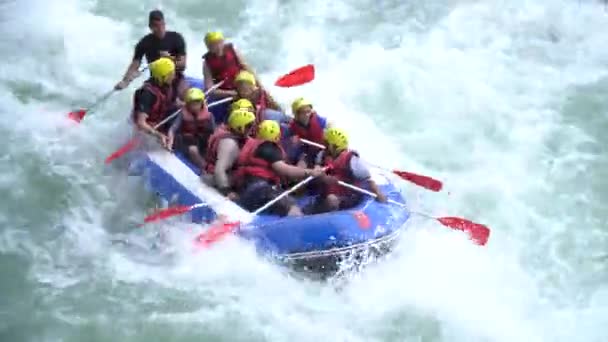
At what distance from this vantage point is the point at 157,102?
7.15 meters

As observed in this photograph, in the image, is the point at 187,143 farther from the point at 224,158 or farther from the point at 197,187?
the point at 224,158

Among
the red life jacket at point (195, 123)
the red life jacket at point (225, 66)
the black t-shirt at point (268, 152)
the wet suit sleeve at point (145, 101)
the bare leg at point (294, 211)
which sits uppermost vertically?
the red life jacket at point (225, 66)

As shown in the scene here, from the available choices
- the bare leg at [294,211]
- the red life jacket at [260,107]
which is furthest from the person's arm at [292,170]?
the red life jacket at [260,107]

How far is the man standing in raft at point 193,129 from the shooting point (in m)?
A: 6.91

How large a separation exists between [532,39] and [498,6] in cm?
80

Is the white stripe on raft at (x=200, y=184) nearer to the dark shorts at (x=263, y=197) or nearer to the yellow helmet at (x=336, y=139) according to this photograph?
the dark shorts at (x=263, y=197)

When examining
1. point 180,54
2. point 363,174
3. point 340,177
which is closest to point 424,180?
point 363,174

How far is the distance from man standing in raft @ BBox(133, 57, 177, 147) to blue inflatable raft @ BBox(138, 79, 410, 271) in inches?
32.9

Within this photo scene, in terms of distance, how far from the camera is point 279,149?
21.4ft

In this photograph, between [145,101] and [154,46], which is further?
[154,46]

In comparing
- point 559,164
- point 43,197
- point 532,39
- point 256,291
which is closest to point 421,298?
point 256,291

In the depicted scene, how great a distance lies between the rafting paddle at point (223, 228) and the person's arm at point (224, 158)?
350 millimetres

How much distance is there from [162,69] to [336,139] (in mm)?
1578

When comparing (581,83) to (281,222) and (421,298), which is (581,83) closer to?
(421,298)
